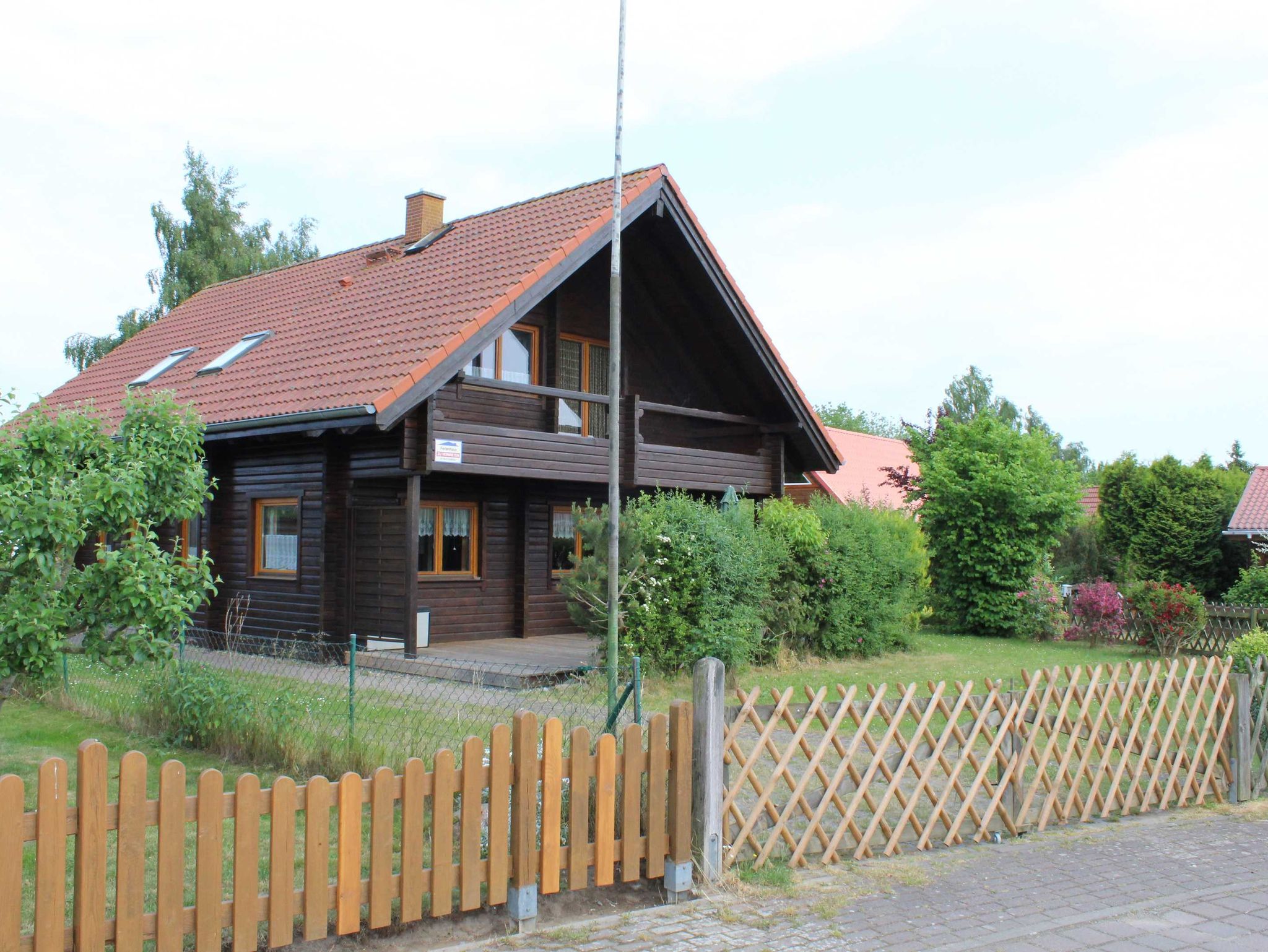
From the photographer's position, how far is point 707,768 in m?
5.84

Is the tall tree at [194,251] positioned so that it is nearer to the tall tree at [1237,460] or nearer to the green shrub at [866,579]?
the green shrub at [866,579]

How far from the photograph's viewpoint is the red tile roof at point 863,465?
35.7m

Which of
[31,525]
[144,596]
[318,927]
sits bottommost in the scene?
[318,927]

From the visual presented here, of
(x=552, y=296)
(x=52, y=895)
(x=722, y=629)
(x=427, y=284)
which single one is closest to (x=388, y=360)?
(x=427, y=284)

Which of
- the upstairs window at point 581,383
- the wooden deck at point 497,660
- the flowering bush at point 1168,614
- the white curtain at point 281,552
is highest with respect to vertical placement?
the upstairs window at point 581,383

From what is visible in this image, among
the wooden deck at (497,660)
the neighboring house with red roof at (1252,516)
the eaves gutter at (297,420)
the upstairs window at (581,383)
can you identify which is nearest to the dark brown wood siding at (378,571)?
the wooden deck at (497,660)

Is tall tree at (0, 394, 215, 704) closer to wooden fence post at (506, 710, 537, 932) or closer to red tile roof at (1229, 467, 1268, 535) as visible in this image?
wooden fence post at (506, 710, 537, 932)

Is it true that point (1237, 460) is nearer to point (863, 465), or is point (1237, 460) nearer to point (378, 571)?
point (863, 465)

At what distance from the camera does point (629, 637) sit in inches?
491

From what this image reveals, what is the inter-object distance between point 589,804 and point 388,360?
368 inches

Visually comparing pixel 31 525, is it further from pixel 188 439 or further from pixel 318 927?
pixel 318 927

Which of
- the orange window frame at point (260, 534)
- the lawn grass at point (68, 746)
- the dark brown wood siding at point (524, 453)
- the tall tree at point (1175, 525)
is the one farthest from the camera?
the tall tree at point (1175, 525)

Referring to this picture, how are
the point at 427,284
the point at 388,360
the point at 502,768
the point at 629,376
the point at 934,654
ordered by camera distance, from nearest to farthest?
the point at 502,768
the point at 388,360
the point at 427,284
the point at 934,654
the point at 629,376

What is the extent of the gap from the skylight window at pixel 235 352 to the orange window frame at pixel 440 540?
Answer: 4.36 m
